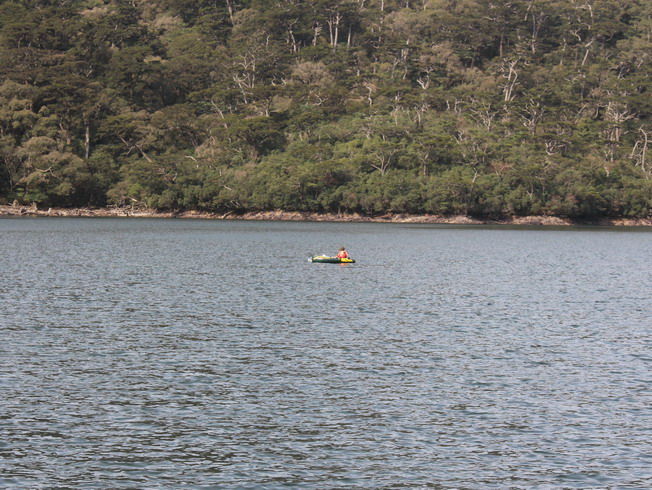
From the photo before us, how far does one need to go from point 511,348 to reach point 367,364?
7.24m

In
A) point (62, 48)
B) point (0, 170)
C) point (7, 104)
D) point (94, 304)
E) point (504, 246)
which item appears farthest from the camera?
point (62, 48)

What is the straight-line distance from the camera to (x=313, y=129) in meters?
165

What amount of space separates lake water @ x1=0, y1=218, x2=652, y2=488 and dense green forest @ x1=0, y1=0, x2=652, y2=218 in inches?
3462

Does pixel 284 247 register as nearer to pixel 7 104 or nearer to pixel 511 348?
pixel 511 348

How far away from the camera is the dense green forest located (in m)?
144

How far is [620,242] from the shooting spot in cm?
10431

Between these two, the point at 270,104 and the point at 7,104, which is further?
the point at 270,104

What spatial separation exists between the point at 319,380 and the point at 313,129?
141912 mm

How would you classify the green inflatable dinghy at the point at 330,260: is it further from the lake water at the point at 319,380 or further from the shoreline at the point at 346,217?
the shoreline at the point at 346,217

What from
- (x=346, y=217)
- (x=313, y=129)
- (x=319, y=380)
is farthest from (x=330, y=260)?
(x=313, y=129)

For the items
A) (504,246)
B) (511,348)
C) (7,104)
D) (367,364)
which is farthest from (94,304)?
(7,104)

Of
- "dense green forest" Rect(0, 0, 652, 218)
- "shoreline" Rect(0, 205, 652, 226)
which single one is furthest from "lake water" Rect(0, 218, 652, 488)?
"shoreline" Rect(0, 205, 652, 226)

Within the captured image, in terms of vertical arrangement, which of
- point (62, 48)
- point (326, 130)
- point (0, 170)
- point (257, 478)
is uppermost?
point (62, 48)

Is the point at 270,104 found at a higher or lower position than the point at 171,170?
higher
